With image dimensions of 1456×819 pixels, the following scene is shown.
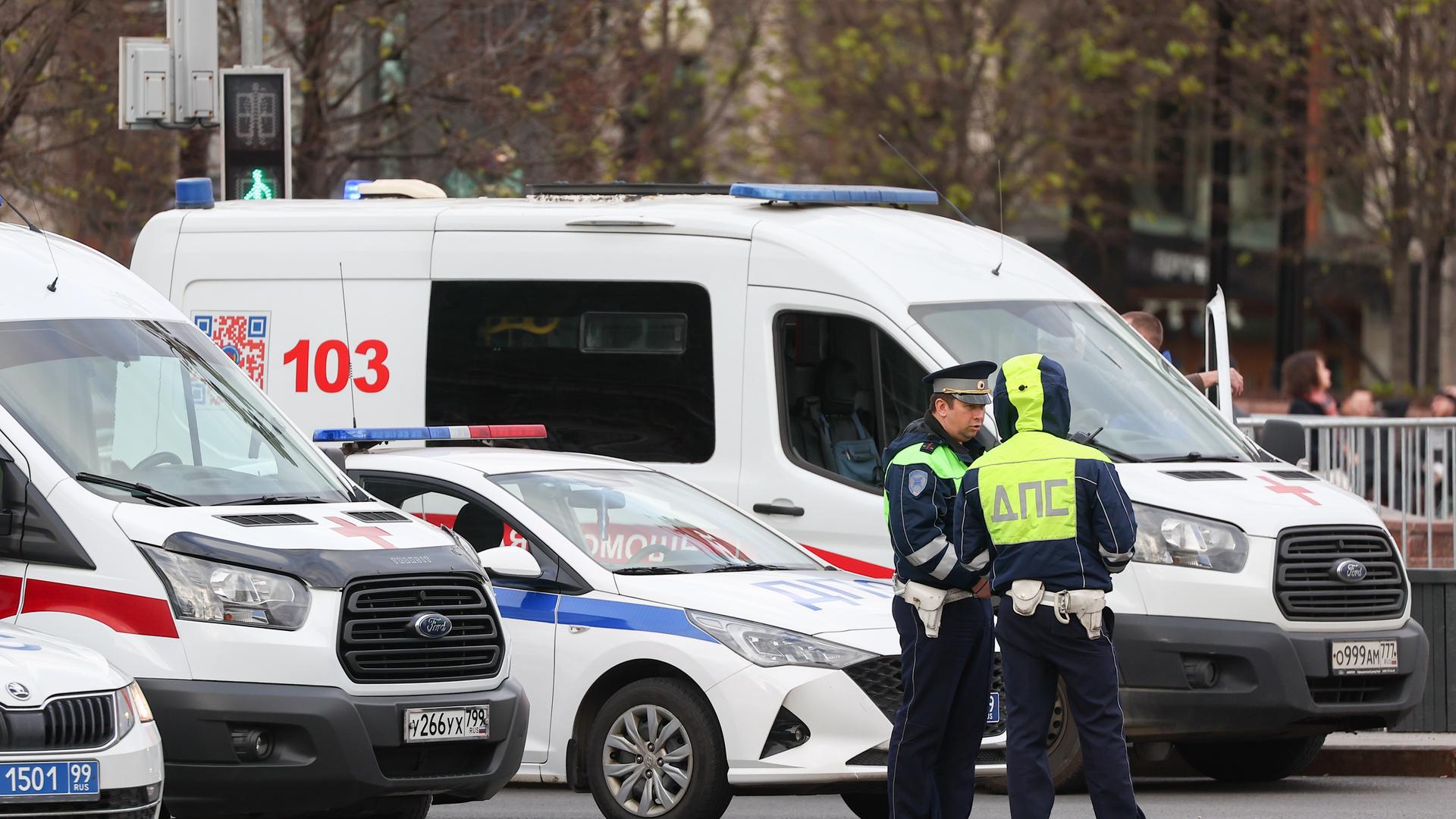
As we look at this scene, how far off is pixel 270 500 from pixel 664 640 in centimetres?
162

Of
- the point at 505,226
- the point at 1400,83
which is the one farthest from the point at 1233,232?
the point at 505,226

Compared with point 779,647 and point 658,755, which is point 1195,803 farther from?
point 658,755

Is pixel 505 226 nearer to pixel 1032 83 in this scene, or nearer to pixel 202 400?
pixel 202 400

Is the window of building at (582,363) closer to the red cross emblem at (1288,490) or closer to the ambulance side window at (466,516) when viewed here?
the ambulance side window at (466,516)

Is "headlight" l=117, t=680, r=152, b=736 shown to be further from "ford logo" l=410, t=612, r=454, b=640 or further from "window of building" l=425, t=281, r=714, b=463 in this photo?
"window of building" l=425, t=281, r=714, b=463

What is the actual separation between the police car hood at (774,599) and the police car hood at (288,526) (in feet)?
3.50

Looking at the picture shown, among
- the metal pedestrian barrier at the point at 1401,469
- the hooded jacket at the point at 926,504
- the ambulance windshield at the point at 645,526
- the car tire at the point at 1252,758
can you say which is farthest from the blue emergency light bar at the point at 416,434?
the metal pedestrian barrier at the point at 1401,469

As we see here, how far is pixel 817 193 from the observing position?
1162cm

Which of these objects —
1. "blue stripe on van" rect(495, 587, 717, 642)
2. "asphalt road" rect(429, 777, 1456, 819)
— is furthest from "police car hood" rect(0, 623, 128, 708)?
"asphalt road" rect(429, 777, 1456, 819)

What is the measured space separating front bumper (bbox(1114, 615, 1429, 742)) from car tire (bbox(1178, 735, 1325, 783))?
2.59 ft

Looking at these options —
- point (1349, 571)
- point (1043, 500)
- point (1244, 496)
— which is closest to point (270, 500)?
point (1043, 500)

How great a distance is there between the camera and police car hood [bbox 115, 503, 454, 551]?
25.4ft

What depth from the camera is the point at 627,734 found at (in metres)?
9.12

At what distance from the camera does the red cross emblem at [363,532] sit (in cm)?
805
